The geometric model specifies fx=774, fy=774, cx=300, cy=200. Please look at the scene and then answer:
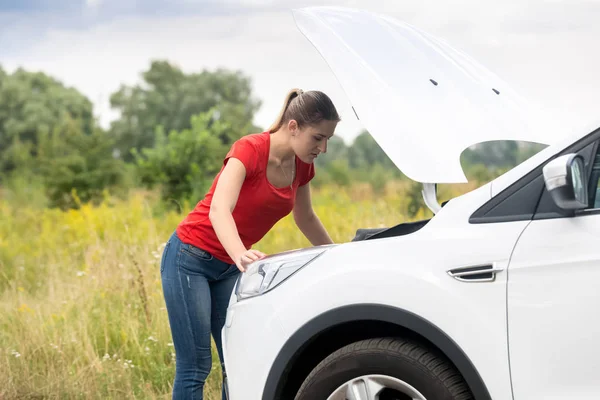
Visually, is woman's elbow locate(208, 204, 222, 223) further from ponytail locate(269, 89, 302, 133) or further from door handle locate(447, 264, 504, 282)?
door handle locate(447, 264, 504, 282)

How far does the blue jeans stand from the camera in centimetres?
376

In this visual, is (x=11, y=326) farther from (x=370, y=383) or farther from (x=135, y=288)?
(x=370, y=383)

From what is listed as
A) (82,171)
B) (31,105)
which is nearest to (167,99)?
(31,105)

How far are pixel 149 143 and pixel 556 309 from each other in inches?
2487

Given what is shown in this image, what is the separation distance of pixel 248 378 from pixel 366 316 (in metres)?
0.61

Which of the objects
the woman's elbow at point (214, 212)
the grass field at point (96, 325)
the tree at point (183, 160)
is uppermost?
the tree at point (183, 160)

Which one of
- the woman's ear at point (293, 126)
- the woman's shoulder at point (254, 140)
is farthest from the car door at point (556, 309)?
the woman's shoulder at point (254, 140)

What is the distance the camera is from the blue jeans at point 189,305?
148 inches

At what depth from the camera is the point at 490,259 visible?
2.70 meters

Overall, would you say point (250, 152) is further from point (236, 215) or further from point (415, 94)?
point (415, 94)

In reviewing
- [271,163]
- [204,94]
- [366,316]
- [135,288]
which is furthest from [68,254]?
[204,94]

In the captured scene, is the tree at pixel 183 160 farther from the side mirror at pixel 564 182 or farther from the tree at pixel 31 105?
the tree at pixel 31 105

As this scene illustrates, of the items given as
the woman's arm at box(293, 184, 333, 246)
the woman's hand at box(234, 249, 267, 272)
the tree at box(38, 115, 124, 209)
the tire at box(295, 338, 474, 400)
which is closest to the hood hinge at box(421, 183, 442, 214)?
the tire at box(295, 338, 474, 400)

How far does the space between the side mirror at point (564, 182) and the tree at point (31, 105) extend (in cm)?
5860
